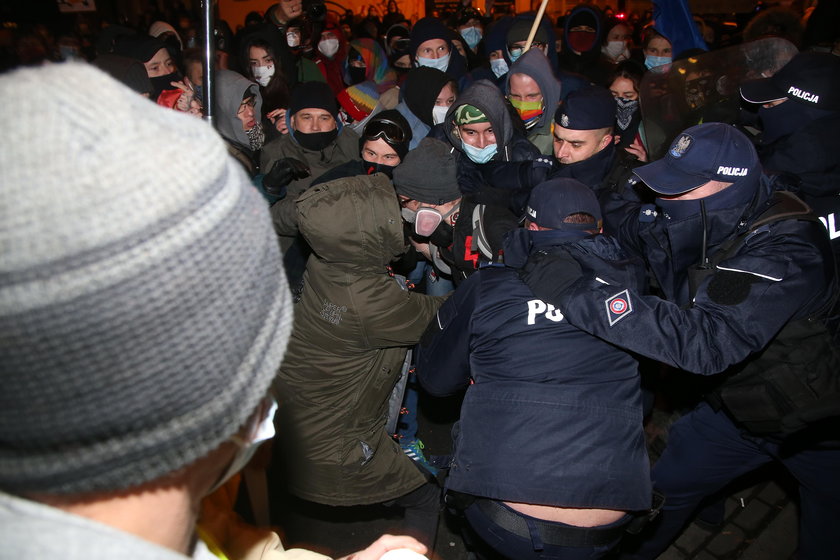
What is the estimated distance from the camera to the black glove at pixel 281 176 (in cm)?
392

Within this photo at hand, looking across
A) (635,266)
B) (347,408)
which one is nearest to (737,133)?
(635,266)

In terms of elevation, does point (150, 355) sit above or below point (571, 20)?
above

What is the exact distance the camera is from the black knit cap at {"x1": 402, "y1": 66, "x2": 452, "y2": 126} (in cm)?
489

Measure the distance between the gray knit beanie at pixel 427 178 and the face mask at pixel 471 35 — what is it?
5832mm

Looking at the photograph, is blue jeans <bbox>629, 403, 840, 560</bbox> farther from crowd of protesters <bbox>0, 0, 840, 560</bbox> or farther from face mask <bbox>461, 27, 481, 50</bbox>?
face mask <bbox>461, 27, 481, 50</bbox>

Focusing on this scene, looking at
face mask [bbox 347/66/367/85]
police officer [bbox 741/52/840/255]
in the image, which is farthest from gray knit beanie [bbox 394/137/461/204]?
face mask [bbox 347/66/367/85]

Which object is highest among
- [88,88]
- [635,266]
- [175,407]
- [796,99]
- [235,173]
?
[88,88]

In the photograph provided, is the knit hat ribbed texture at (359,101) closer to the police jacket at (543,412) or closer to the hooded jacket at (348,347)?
the hooded jacket at (348,347)

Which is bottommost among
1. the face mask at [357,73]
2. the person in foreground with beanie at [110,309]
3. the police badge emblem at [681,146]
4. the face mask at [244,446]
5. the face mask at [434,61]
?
the face mask at [357,73]

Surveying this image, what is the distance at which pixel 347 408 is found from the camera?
9.00 ft

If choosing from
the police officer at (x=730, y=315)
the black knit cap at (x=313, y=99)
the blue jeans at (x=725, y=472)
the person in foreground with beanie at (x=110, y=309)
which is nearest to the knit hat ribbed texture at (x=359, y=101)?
the black knit cap at (x=313, y=99)

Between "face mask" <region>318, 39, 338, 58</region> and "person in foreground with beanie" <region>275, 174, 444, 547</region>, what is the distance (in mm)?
5390

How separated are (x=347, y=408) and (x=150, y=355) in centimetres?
225

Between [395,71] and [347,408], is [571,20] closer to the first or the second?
[395,71]
